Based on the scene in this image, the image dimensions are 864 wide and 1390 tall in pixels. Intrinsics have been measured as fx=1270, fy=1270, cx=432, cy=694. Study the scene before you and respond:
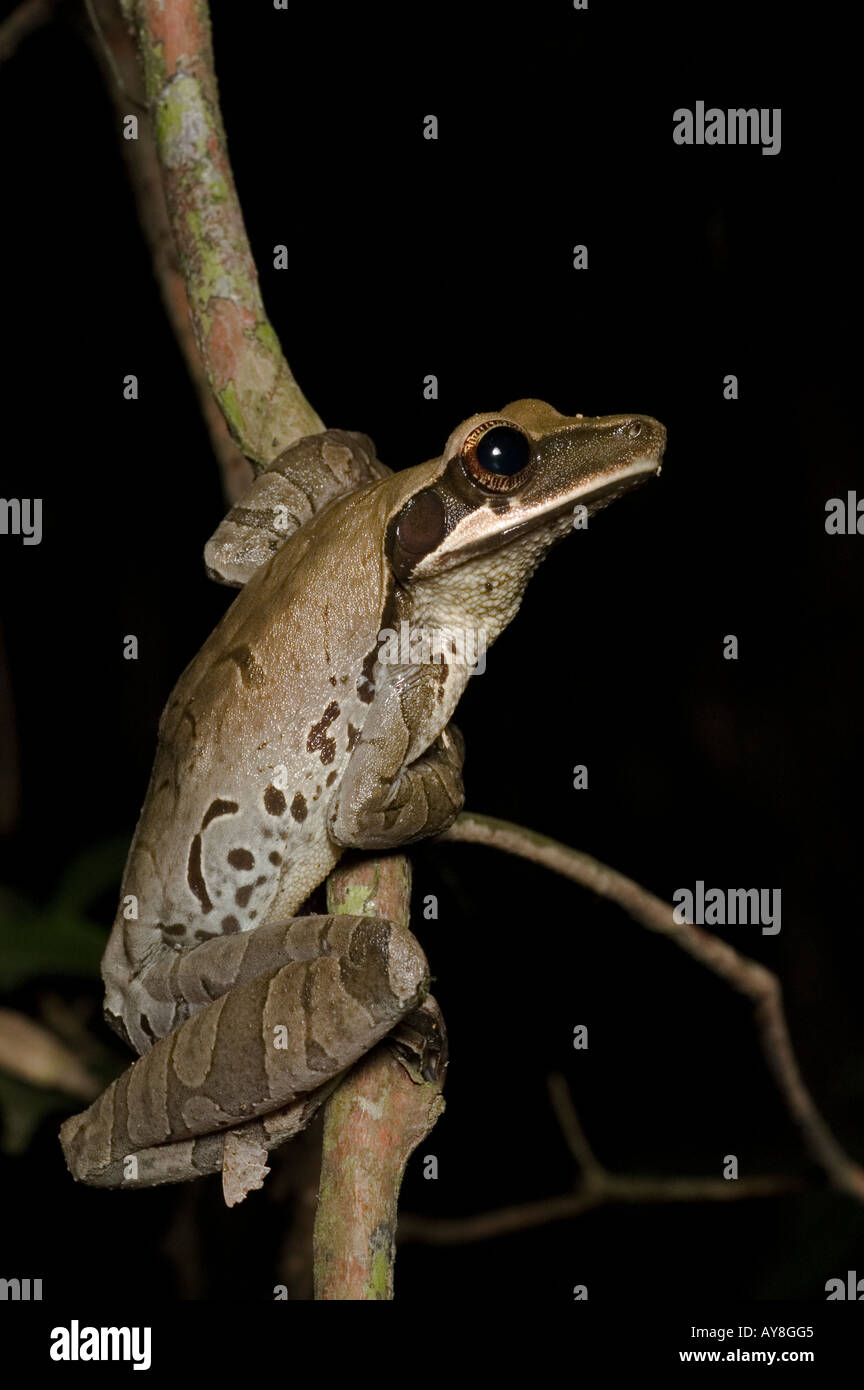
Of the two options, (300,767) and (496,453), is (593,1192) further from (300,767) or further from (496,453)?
(496,453)

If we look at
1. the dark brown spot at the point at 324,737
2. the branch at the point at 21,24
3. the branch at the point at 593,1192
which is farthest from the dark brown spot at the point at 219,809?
the branch at the point at 21,24

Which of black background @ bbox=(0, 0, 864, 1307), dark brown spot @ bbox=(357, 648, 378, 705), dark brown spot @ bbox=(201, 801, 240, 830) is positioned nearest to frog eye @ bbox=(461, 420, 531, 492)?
dark brown spot @ bbox=(357, 648, 378, 705)

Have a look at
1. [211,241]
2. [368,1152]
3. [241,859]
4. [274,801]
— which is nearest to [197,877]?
[241,859]

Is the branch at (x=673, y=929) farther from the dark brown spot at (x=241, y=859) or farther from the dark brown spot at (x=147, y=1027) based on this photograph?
the dark brown spot at (x=147, y=1027)

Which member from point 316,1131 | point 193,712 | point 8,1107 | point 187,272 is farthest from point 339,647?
point 8,1107

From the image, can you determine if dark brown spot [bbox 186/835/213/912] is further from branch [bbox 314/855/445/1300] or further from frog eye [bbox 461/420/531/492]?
frog eye [bbox 461/420/531/492]

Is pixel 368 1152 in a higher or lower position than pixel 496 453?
lower
